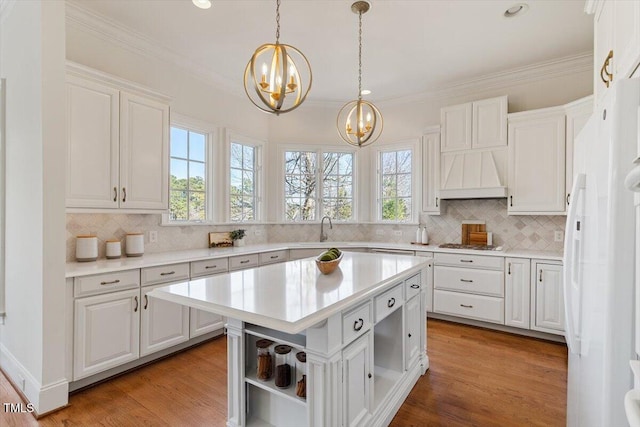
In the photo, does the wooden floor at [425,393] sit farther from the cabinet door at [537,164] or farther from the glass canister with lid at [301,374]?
the cabinet door at [537,164]

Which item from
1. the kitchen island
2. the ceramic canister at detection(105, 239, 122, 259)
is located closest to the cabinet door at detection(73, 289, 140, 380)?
the ceramic canister at detection(105, 239, 122, 259)

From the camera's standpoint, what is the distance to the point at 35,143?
214cm

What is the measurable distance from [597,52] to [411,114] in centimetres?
259

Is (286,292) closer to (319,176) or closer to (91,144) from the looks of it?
(91,144)

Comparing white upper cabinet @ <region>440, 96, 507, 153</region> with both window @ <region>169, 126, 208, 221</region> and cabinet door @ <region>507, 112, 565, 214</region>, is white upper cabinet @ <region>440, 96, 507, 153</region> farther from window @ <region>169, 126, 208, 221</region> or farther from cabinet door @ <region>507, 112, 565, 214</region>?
window @ <region>169, 126, 208, 221</region>

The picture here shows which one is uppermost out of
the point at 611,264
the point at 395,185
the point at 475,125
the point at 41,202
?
the point at 475,125

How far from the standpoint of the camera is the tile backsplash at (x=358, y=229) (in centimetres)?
289

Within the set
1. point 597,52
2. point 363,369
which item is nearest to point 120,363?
point 363,369

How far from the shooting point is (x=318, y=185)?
16.0ft

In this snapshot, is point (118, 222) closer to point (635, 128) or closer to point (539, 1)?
point (635, 128)

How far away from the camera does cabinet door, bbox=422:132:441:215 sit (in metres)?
4.16

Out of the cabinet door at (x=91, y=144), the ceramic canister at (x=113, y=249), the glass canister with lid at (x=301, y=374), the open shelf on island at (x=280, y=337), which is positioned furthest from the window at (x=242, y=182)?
the glass canister with lid at (x=301, y=374)

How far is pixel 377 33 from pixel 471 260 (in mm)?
2604

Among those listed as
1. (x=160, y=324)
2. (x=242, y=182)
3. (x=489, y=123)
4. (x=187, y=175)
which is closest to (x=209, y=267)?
(x=160, y=324)
